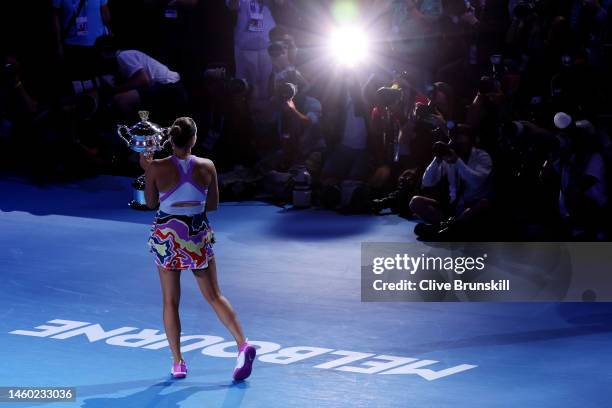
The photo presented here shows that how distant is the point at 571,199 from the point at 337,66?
12.5ft

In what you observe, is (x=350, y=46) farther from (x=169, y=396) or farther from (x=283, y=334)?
(x=169, y=396)

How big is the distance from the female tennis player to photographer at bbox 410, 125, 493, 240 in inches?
161

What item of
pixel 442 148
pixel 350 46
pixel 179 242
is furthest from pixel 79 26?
pixel 179 242

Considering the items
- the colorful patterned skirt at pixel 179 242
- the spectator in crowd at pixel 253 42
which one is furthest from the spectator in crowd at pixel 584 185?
the spectator in crowd at pixel 253 42

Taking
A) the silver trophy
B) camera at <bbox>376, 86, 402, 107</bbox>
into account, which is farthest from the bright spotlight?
the silver trophy

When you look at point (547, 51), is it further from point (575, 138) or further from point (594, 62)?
point (575, 138)

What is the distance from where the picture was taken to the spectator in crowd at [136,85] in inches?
532

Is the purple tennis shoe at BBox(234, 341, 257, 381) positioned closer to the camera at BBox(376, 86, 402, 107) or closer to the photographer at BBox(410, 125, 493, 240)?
the photographer at BBox(410, 125, 493, 240)

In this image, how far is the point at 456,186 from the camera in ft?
33.2

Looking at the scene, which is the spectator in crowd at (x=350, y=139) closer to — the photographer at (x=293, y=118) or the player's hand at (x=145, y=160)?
the photographer at (x=293, y=118)

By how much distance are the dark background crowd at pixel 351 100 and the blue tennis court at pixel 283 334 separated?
1.08 meters

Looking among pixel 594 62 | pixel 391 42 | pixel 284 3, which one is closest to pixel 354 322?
pixel 594 62

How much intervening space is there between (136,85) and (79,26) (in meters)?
1.35

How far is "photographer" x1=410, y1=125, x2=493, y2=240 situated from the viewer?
995 cm
